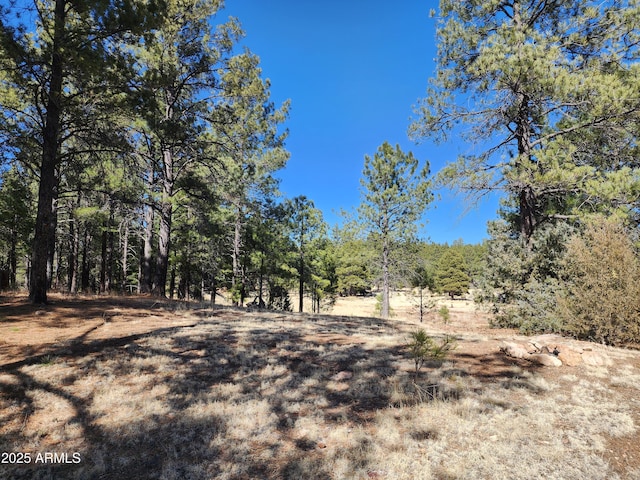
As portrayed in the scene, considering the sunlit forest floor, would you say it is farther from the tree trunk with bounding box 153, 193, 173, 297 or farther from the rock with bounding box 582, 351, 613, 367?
the tree trunk with bounding box 153, 193, 173, 297

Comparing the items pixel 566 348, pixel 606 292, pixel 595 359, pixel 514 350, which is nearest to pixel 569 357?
pixel 566 348

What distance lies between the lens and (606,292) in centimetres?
732

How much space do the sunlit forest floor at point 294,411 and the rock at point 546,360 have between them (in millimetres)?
185

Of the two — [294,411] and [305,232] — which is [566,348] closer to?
[294,411]

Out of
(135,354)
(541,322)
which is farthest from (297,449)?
(541,322)

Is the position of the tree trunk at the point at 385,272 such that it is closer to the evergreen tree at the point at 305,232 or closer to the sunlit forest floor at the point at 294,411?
the evergreen tree at the point at 305,232

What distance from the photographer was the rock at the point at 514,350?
20.4 feet

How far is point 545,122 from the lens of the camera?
11484mm

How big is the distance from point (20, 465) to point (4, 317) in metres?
5.93

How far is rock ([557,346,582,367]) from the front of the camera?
5.78 metres

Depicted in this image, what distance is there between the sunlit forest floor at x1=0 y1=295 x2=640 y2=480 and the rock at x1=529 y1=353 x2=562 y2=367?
185mm

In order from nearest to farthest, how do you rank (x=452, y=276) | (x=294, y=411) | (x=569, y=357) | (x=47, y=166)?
(x=294, y=411) < (x=569, y=357) < (x=47, y=166) < (x=452, y=276)

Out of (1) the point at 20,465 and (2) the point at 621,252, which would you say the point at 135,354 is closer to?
(1) the point at 20,465

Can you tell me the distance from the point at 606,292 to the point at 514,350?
3.05 m
